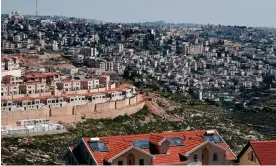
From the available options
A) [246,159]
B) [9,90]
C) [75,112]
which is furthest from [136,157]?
[9,90]

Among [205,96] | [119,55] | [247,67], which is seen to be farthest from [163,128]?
[247,67]

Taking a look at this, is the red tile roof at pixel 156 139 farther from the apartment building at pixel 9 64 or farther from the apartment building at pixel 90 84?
the apartment building at pixel 9 64

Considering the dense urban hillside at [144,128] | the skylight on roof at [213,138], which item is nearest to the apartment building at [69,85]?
the dense urban hillside at [144,128]

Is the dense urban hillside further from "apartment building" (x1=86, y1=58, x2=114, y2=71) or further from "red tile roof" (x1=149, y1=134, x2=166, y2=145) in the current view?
"apartment building" (x1=86, y1=58, x2=114, y2=71)

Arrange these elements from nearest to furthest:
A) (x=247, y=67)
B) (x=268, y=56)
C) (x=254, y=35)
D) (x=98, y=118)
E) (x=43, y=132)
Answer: (x=43, y=132)
(x=98, y=118)
(x=247, y=67)
(x=268, y=56)
(x=254, y=35)

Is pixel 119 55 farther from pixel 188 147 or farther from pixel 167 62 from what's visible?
pixel 188 147

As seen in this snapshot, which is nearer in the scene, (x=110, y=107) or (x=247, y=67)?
(x=110, y=107)
